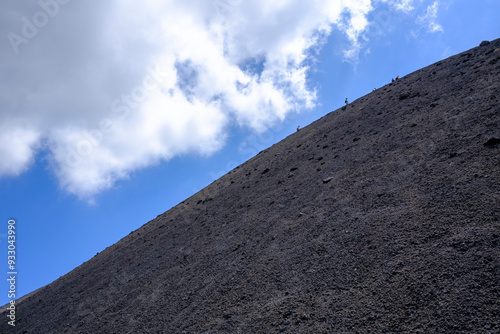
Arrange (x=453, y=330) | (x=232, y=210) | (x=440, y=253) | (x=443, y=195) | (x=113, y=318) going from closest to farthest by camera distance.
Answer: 1. (x=453, y=330)
2. (x=440, y=253)
3. (x=443, y=195)
4. (x=113, y=318)
5. (x=232, y=210)

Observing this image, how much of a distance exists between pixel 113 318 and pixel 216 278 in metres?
4.22

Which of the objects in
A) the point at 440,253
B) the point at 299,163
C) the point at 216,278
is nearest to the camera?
the point at 440,253

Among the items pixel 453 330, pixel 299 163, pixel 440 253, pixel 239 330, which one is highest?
pixel 299 163

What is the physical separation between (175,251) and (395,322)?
11.1m

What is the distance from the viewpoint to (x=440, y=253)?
6.33 m

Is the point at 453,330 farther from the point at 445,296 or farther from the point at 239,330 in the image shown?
the point at 239,330

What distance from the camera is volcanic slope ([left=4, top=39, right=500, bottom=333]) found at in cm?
580

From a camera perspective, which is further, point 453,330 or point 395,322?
point 395,322

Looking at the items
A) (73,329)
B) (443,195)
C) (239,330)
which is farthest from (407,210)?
(73,329)

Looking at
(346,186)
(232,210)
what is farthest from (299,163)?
(346,186)

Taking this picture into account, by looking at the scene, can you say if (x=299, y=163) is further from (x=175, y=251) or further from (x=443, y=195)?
(x=443, y=195)

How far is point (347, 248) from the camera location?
7969 millimetres

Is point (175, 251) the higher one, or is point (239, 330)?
point (175, 251)

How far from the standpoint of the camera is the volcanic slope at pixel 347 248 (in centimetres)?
580
